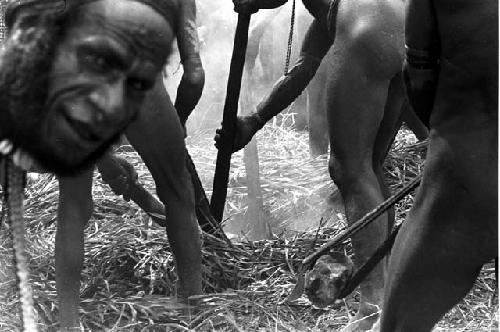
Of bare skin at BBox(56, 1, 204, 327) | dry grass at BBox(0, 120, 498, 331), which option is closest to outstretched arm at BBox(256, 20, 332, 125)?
dry grass at BBox(0, 120, 498, 331)

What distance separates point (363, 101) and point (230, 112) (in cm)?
121

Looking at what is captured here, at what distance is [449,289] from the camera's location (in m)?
2.64

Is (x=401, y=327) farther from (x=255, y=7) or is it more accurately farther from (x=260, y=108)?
(x=260, y=108)

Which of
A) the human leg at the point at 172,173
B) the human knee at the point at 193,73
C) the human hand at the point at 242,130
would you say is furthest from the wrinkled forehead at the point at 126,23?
the human hand at the point at 242,130

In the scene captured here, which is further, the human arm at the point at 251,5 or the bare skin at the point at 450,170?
the human arm at the point at 251,5

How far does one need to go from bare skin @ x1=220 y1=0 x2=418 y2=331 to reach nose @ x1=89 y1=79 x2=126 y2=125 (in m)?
2.18

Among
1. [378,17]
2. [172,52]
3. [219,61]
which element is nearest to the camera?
[172,52]

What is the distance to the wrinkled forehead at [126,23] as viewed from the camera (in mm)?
1849

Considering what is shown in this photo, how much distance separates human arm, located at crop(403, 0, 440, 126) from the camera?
2.64m

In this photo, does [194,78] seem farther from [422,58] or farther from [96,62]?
[96,62]

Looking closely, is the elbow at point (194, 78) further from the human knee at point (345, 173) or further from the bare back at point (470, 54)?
the bare back at point (470, 54)

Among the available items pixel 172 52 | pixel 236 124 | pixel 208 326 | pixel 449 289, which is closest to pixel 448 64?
pixel 449 289

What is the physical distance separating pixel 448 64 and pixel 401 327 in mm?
676

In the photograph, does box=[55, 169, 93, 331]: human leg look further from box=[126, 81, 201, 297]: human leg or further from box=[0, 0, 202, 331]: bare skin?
box=[0, 0, 202, 331]: bare skin
